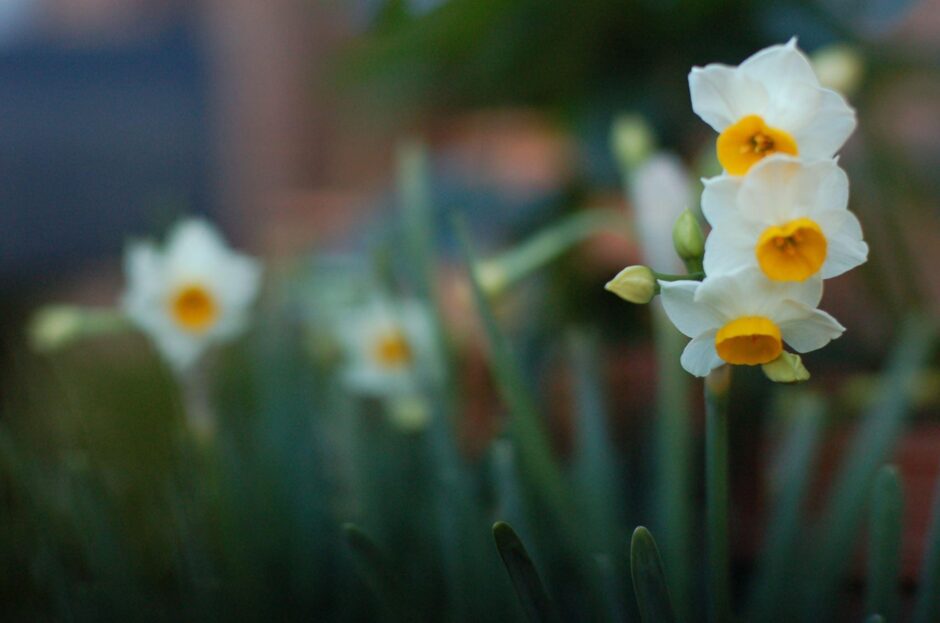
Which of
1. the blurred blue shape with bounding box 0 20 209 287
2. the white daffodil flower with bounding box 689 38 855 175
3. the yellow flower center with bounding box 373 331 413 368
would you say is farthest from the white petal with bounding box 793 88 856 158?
the blurred blue shape with bounding box 0 20 209 287

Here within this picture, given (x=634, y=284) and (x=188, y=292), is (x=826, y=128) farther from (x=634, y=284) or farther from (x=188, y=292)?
(x=188, y=292)

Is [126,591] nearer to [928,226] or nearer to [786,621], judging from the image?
[786,621]

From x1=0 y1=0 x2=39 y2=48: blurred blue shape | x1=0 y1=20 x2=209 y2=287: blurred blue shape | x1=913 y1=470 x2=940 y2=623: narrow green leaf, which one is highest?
x1=0 y1=0 x2=39 y2=48: blurred blue shape

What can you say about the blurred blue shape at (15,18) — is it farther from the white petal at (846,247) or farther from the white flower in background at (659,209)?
the white petal at (846,247)

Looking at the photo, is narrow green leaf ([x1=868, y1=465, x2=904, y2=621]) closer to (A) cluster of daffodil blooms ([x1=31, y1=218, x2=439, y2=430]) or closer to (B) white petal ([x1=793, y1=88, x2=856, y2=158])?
(B) white petal ([x1=793, y1=88, x2=856, y2=158])

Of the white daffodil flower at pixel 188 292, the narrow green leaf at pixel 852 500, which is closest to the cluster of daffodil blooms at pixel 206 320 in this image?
the white daffodil flower at pixel 188 292

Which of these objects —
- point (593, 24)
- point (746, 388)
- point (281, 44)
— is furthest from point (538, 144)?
point (281, 44)
